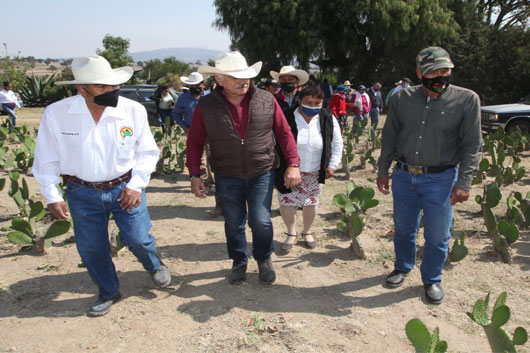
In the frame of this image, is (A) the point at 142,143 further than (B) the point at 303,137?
No

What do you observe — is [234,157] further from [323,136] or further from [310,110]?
[323,136]

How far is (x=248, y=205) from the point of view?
346 cm

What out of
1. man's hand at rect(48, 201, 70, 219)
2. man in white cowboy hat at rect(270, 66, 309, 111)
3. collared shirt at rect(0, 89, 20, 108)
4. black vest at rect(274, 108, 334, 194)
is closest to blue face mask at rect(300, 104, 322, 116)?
black vest at rect(274, 108, 334, 194)

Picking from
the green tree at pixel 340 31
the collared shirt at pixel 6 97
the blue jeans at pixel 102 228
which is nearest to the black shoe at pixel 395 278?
the blue jeans at pixel 102 228

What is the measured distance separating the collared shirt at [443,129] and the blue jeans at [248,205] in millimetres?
1028

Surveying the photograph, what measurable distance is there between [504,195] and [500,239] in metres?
2.42

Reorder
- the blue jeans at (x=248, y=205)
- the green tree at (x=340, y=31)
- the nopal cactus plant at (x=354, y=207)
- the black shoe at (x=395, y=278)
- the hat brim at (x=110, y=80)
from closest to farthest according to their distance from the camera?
the hat brim at (x=110, y=80) → the blue jeans at (x=248, y=205) → the black shoe at (x=395, y=278) → the nopal cactus plant at (x=354, y=207) → the green tree at (x=340, y=31)

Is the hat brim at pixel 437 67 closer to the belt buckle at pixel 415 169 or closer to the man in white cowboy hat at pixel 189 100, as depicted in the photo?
the belt buckle at pixel 415 169

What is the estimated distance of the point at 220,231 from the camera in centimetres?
501

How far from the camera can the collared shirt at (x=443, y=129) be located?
9.95 feet

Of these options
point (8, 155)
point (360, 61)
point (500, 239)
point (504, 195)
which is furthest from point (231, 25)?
point (500, 239)

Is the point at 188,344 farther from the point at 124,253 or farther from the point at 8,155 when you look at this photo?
the point at 8,155

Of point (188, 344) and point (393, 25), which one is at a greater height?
point (393, 25)

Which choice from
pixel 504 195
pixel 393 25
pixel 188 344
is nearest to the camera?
pixel 188 344
